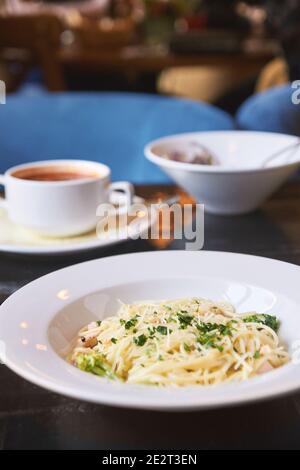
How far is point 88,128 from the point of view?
6.09 feet

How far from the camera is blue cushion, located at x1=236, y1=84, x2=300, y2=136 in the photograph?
1936mm

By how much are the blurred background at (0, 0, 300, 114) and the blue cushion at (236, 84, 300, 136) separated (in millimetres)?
942

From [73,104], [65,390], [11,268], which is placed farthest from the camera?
[73,104]

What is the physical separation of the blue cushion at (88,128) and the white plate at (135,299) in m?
1.05

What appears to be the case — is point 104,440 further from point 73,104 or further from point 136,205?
point 73,104

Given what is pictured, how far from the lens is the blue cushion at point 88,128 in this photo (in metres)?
1.82

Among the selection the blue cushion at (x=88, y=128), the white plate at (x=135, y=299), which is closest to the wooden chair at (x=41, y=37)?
the blue cushion at (x=88, y=128)

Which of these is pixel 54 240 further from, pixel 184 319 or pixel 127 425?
pixel 127 425

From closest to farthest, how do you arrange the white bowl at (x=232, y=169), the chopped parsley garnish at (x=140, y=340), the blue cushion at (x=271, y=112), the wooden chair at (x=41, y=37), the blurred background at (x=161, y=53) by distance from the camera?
the chopped parsley garnish at (x=140, y=340) < the white bowl at (x=232, y=169) < the blue cushion at (x=271, y=112) < the blurred background at (x=161, y=53) < the wooden chair at (x=41, y=37)

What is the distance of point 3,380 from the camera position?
1.89 ft

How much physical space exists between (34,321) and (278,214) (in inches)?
23.4

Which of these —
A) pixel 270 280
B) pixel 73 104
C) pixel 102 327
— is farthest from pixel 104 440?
pixel 73 104

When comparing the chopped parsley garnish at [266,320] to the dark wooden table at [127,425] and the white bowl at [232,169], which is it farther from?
the white bowl at [232,169]

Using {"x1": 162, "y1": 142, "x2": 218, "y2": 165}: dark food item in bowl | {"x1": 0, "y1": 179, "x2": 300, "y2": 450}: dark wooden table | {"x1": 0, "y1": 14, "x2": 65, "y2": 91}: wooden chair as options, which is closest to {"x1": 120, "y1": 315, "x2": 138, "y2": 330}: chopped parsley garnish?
{"x1": 0, "y1": 179, "x2": 300, "y2": 450}: dark wooden table
